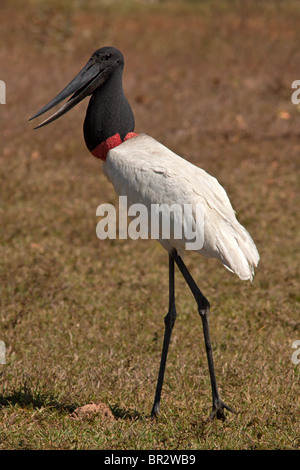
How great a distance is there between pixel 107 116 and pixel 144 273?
7.15ft

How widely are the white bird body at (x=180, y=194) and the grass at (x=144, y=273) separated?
0.80 metres

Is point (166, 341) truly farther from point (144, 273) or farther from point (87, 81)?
point (144, 273)

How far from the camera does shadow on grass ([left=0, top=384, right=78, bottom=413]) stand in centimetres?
324

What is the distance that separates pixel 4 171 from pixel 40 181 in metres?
0.48

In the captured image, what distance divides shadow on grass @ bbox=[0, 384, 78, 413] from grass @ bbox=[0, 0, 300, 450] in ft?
0.03

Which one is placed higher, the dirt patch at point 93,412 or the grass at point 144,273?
→ the grass at point 144,273

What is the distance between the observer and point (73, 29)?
1327 centimetres

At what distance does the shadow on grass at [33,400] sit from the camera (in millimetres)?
3238

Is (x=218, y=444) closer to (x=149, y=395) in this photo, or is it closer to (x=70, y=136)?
(x=149, y=395)

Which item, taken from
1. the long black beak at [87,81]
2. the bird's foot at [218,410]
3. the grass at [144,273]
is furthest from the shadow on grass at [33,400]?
the long black beak at [87,81]

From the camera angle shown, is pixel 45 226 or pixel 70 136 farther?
pixel 70 136

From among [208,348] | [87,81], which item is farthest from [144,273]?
[87,81]

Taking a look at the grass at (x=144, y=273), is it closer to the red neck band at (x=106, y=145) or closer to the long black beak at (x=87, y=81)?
the red neck band at (x=106, y=145)
